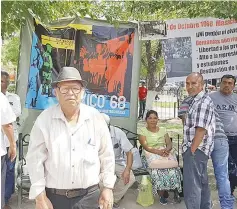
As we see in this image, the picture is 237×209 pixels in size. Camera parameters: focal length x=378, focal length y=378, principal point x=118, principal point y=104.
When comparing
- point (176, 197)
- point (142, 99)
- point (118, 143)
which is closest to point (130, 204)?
point (176, 197)

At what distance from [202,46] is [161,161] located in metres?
2.05

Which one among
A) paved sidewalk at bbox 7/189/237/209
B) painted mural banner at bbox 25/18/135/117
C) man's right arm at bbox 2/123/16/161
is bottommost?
paved sidewalk at bbox 7/189/237/209

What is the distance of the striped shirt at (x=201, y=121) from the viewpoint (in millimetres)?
4051

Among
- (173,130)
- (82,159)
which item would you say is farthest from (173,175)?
(173,130)

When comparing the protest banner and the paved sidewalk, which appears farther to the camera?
the protest banner

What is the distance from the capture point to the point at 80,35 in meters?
6.05

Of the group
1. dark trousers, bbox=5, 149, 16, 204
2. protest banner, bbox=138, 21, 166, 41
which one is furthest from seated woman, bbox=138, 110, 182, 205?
dark trousers, bbox=5, 149, 16, 204

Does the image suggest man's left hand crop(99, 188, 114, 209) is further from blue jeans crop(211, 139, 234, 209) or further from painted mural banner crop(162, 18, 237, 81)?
painted mural banner crop(162, 18, 237, 81)

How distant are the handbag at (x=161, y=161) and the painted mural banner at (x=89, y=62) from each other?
115 centimetres

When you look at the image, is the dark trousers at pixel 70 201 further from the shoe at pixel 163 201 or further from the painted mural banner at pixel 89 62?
the painted mural banner at pixel 89 62

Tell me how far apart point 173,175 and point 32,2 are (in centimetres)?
288

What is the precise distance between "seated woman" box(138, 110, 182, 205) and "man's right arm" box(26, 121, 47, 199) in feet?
8.66

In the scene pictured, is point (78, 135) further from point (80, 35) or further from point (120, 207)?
point (80, 35)

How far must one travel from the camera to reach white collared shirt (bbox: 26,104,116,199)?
2705mm
